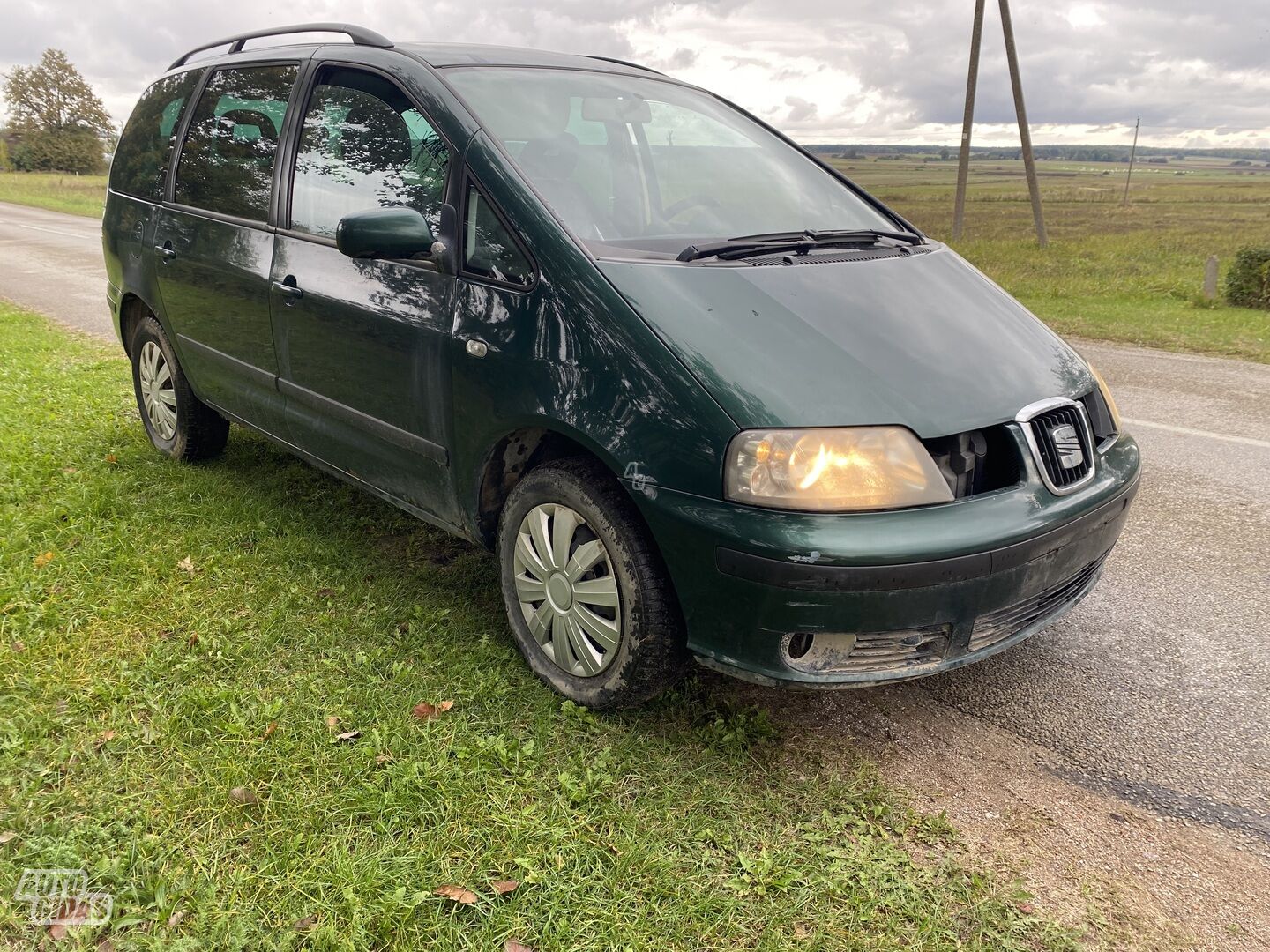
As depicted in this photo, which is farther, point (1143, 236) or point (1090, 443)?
point (1143, 236)

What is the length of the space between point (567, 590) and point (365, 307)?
1224mm

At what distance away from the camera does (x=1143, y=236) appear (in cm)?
2730

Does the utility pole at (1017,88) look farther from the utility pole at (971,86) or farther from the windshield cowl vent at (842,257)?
the windshield cowl vent at (842,257)

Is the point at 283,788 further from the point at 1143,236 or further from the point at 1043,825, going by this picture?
the point at 1143,236

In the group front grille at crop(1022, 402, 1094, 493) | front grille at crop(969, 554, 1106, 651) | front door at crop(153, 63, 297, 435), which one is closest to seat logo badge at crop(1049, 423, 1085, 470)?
front grille at crop(1022, 402, 1094, 493)

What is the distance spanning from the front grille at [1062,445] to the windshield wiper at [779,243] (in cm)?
88

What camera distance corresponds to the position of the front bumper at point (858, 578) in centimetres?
232

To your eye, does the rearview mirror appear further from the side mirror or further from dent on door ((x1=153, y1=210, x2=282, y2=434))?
dent on door ((x1=153, y1=210, x2=282, y2=434))

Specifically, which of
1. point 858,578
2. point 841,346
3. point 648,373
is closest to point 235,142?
point 648,373

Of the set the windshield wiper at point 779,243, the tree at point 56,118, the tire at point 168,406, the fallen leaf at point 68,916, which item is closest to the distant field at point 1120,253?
the windshield wiper at point 779,243

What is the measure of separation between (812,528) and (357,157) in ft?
6.98

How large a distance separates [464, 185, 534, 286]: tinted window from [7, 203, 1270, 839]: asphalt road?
1.56 m

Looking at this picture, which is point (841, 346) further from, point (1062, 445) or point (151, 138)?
point (151, 138)

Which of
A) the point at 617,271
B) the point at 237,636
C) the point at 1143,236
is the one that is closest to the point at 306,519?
the point at 237,636
